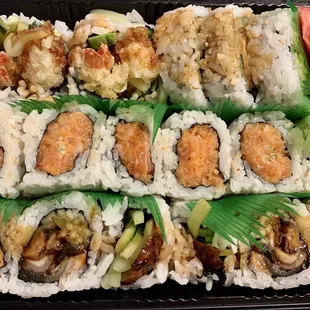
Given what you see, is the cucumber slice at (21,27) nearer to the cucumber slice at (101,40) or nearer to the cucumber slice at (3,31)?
the cucumber slice at (3,31)

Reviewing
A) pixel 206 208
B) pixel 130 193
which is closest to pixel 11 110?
pixel 130 193

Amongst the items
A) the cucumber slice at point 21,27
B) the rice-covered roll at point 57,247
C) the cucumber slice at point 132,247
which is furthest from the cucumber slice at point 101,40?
the cucumber slice at point 132,247

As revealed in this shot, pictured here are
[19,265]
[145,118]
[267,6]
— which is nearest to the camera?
[19,265]

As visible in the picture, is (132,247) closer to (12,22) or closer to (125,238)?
(125,238)

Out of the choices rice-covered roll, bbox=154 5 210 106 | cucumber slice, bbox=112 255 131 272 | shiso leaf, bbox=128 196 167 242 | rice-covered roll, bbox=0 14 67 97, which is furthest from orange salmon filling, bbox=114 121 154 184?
rice-covered roll, bbox=0 14 67 97

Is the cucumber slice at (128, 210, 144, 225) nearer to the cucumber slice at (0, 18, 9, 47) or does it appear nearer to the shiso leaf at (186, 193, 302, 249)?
the shiso leaf at (186, 193, 302, 249)

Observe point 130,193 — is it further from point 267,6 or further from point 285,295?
point 267,6
